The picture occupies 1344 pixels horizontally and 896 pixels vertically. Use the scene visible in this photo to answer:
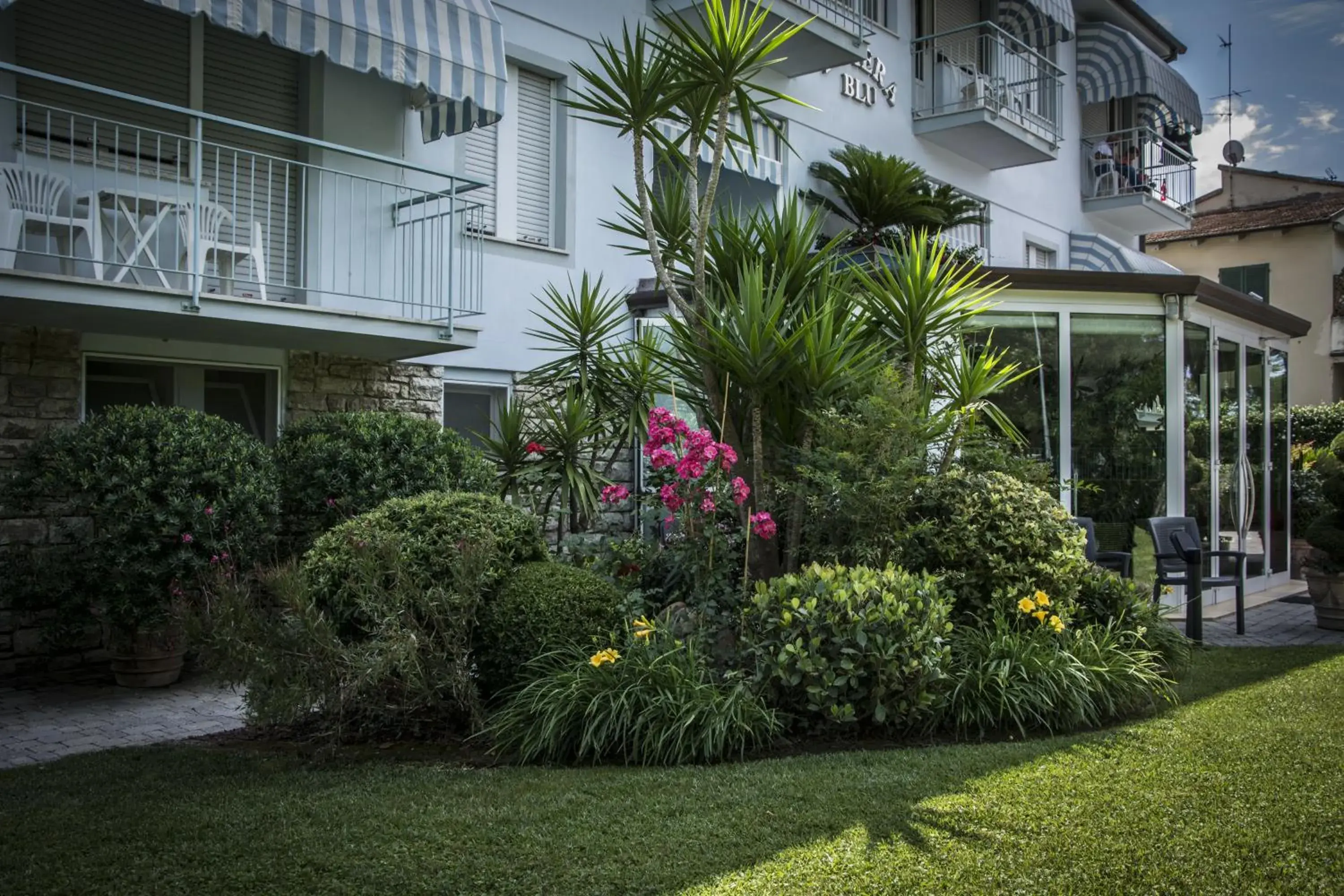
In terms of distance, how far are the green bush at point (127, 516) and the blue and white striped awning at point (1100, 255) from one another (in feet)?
49.5

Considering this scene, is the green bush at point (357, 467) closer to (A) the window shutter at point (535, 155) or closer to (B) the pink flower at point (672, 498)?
(B) the pink flower at point (672, 498)

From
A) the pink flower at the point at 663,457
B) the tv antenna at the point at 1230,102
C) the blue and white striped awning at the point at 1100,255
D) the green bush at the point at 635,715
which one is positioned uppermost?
the tv antenna at the point at 1230,102

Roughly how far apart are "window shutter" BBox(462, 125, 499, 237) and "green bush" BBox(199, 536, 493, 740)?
5.60 m

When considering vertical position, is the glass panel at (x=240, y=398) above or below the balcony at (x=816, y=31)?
below

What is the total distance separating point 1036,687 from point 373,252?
22.6ft

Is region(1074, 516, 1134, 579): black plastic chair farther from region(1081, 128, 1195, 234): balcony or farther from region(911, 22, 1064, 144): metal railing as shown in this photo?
region(1081, 128, 1195, 234): balcony

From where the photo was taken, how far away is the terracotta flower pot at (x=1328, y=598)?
9.78m

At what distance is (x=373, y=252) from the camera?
32.3 ft

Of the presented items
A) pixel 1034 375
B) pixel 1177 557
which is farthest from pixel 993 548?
pixel 1034 375

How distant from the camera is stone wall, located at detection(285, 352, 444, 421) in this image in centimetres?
944

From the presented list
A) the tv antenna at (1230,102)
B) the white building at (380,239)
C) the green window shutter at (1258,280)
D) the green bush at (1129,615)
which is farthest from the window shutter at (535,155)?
the green window shutter at (1258,280)

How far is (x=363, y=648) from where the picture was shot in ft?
17.6

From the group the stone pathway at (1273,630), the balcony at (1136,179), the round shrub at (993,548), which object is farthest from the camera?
the balcony at (1136,179)

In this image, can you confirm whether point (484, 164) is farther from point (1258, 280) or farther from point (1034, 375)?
point (1258, 280)
